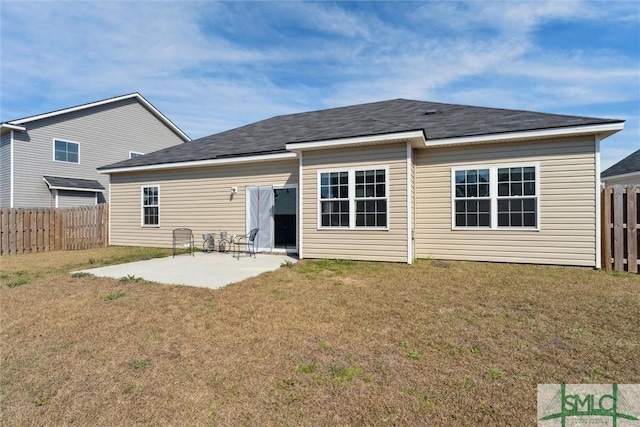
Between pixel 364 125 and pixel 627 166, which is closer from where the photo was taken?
pixel 364 125

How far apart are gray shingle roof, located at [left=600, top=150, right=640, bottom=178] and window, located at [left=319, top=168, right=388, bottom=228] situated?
42.6ft

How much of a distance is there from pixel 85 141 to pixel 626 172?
1072 inches

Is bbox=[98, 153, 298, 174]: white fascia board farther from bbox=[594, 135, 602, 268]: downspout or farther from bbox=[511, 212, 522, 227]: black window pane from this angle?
bbox=[594, 135, 602, 268]: downspout

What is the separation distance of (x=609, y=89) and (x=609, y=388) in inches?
608

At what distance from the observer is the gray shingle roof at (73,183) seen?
55.3 ft

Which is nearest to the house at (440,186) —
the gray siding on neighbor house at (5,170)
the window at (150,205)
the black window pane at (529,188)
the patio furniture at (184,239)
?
the black window pane at (529,188)

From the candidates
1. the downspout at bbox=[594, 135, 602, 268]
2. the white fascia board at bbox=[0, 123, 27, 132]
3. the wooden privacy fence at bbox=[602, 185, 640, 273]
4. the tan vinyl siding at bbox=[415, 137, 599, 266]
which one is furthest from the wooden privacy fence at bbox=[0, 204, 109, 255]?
the wooden privacy fence at bbox=[602, 185, 640, 273]

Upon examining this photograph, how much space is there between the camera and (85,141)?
61.5 feet

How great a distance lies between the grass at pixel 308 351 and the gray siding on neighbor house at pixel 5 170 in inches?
566

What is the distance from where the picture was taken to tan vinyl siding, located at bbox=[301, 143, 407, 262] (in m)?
7.93

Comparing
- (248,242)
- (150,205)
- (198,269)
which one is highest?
(150,205)

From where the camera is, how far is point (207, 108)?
65.4 ft

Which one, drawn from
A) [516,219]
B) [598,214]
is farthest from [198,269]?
[598,214]

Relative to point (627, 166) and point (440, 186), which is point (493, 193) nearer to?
point (440, 186)
